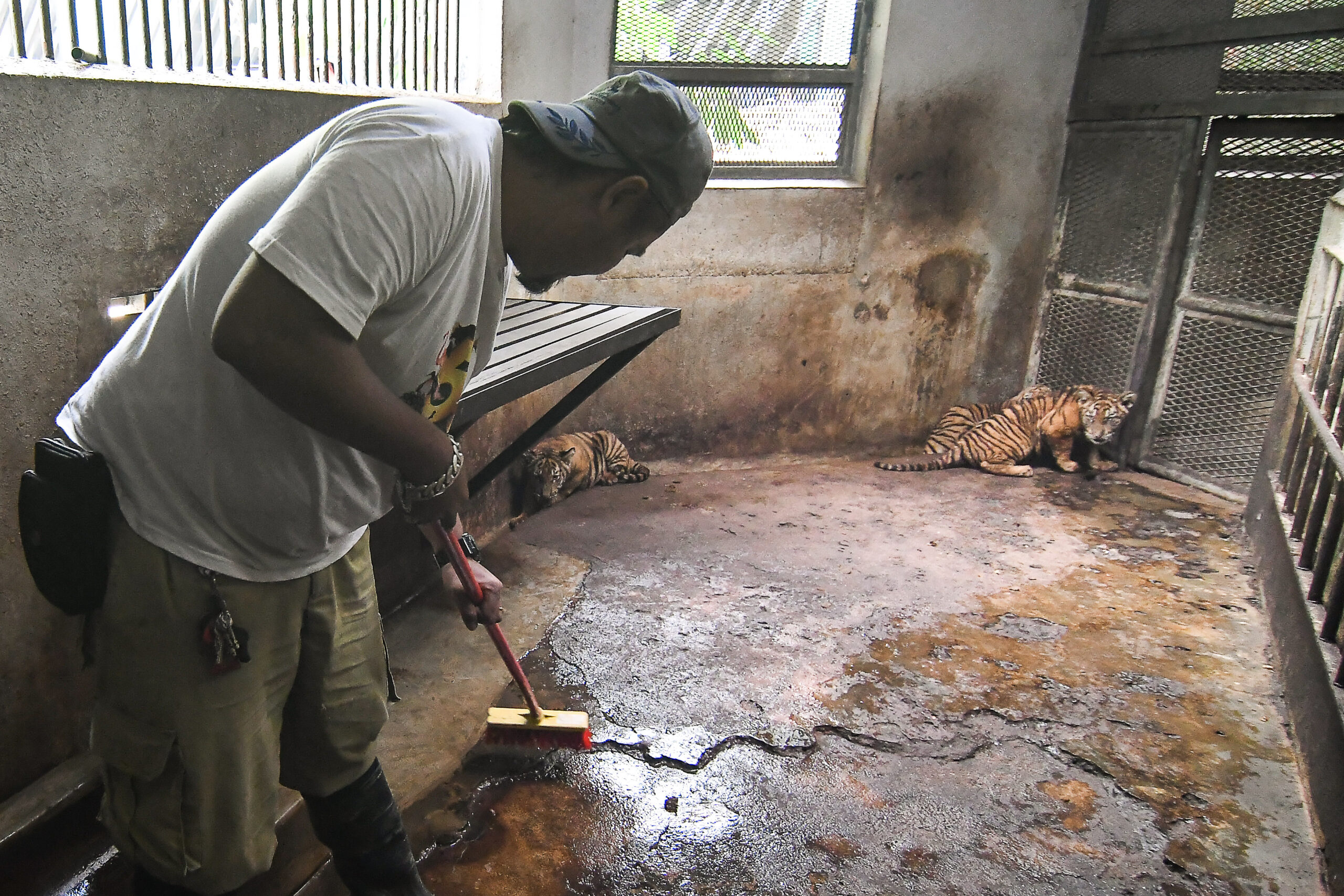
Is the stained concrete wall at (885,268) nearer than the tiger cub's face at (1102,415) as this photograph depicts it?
Yes

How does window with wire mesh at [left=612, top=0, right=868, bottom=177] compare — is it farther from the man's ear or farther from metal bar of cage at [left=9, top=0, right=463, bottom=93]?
the man's ear

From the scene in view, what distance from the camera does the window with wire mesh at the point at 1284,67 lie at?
5.06 metres

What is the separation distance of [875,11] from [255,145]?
4.25 m

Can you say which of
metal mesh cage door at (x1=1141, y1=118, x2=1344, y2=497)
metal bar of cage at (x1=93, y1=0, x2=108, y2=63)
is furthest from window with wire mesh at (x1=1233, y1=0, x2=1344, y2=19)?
metal bar of cage at (x1=93, y1=0, x2=108, y2=63)

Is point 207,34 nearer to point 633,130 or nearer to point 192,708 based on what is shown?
point 633,130

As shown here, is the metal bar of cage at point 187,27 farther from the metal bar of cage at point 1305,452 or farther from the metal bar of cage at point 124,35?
the metal bar of cage at point 1305,452

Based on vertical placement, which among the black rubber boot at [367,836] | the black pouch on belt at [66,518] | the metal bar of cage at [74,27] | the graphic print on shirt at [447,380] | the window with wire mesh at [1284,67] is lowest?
the black rubber boot at [367,836]

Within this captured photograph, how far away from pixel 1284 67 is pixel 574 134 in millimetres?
5627

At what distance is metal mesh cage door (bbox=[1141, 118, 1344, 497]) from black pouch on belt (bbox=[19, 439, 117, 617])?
602 cm

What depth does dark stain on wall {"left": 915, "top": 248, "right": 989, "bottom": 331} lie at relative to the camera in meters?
6.14

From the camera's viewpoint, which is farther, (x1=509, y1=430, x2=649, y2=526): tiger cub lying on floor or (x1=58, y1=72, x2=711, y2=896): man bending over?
(x1=509, y1=430, x2=649, y2=526): tiger cub lying on floor

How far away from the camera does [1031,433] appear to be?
20.6 ft

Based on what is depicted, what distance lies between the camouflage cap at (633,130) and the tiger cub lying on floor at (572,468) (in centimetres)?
346

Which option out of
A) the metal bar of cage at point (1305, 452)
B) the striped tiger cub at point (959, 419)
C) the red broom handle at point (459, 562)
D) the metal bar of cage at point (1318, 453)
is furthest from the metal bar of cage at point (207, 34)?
the striped tiger cub at point (959, 419)
